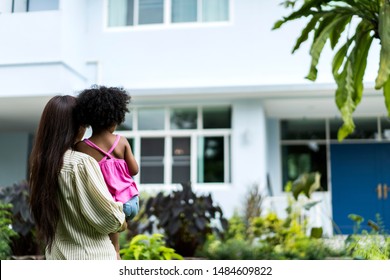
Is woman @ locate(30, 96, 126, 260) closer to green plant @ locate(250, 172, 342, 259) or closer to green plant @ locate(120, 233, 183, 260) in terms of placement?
green plant @ locate(120, 233, 183, 260)

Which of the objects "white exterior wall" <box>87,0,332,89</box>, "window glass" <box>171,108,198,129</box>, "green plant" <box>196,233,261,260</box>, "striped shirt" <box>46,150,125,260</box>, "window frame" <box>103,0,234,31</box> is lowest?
"green plant" <box>196,233,261,260</box>

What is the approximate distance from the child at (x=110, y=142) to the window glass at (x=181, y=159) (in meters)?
6.51

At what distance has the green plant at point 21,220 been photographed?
539 cm

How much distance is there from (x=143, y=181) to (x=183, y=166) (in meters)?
0.68

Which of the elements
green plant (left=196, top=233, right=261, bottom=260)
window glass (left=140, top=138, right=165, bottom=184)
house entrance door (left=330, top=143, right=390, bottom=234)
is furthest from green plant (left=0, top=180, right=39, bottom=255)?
house entrance door (left=330, top=143, right=390, bottom=234)

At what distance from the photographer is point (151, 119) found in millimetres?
8586

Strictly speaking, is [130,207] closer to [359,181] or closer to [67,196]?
[67,196]

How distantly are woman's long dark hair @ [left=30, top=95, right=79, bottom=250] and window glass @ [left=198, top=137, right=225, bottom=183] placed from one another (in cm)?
675

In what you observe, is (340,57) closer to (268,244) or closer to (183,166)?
(268,244)

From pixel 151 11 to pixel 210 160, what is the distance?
8.92 ft

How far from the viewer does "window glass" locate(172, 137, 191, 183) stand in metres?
8.43

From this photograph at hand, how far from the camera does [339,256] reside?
583 centimetres

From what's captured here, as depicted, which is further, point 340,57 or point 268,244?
point 268,244
